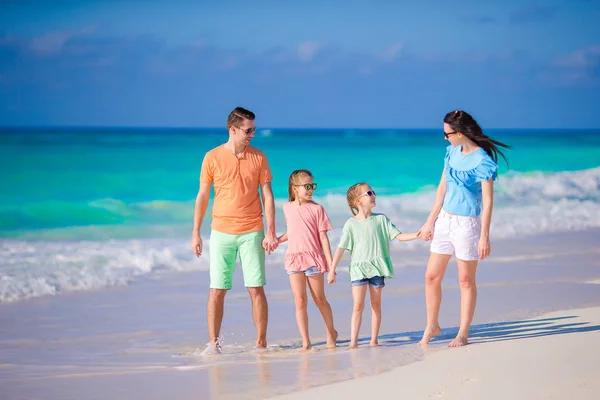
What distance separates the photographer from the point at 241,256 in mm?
5824

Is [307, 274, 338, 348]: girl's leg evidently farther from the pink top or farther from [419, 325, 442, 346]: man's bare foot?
[419, 325, 442, 346]: man's bare foot

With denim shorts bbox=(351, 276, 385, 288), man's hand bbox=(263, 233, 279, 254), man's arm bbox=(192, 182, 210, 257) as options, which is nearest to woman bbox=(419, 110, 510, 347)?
denim shorts bbox=(351, 276, 385, 288)

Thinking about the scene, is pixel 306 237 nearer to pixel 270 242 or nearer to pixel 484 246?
pixel 270 242

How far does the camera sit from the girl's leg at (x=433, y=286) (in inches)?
221

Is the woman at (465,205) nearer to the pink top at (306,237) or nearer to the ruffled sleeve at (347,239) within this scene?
the ruffled sleeve at (347,239)

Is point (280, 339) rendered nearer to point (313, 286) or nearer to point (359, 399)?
point (313, 286)

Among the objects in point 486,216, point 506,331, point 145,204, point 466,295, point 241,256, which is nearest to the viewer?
point 486,216

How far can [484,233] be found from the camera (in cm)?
540

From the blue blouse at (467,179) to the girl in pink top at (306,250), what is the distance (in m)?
0.85

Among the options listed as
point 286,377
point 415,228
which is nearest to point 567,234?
point 415,228

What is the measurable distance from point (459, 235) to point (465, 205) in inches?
7.6

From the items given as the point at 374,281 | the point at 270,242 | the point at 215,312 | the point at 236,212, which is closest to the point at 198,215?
the point at 236,212

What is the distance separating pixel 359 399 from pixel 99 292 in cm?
436

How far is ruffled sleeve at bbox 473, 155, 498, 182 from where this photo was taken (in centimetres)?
536
